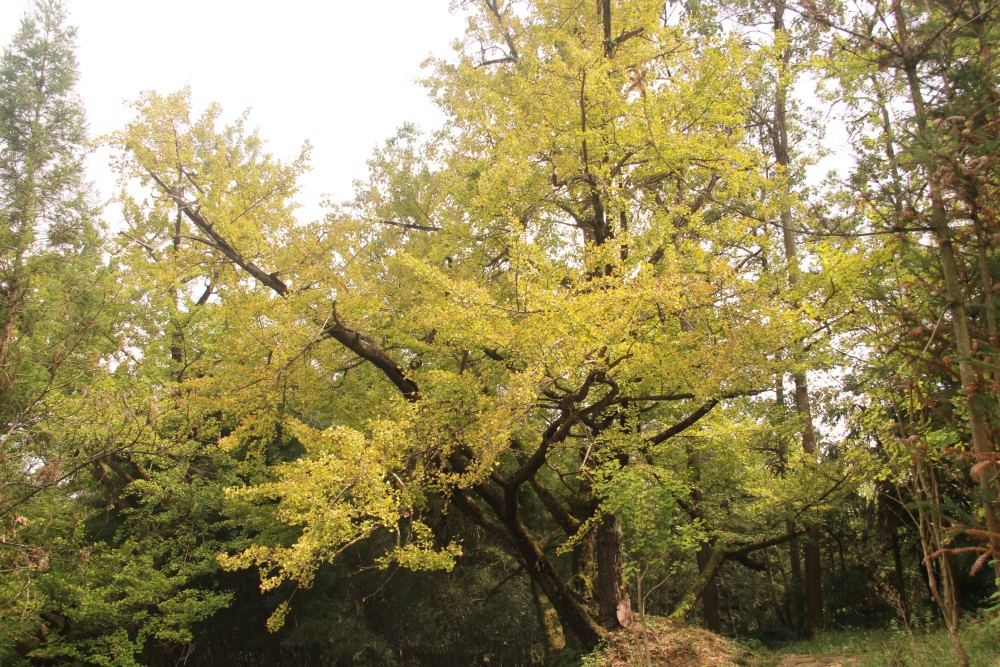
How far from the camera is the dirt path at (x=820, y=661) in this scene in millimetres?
6633

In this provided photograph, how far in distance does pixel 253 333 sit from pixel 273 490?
65.4 inches

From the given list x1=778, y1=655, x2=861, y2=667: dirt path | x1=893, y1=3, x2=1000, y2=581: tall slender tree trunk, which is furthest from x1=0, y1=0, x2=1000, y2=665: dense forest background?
x1=778, y1=655, x2=861, y2=667: dirt path

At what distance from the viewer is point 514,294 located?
595cm

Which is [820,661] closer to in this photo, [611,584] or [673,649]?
[673,649]

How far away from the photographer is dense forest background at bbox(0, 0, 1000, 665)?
14.4 ft

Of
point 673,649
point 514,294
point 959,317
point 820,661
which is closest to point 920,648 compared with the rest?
point 820,661

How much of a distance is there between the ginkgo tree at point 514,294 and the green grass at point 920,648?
2452mm

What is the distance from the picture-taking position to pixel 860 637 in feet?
29.0

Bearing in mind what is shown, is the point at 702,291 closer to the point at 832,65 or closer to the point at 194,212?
the point at 832,65

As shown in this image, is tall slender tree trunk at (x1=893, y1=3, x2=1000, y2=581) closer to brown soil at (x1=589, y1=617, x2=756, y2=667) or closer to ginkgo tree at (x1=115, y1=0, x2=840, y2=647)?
ginkgo tree at (x1=115, y1=0, x2=840, y2=647)

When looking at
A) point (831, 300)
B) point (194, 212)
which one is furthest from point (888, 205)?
point (194, 212)

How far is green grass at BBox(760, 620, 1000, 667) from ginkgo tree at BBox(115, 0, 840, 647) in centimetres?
245

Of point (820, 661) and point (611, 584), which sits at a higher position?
point (611, 584)

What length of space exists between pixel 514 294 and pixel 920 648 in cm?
506
